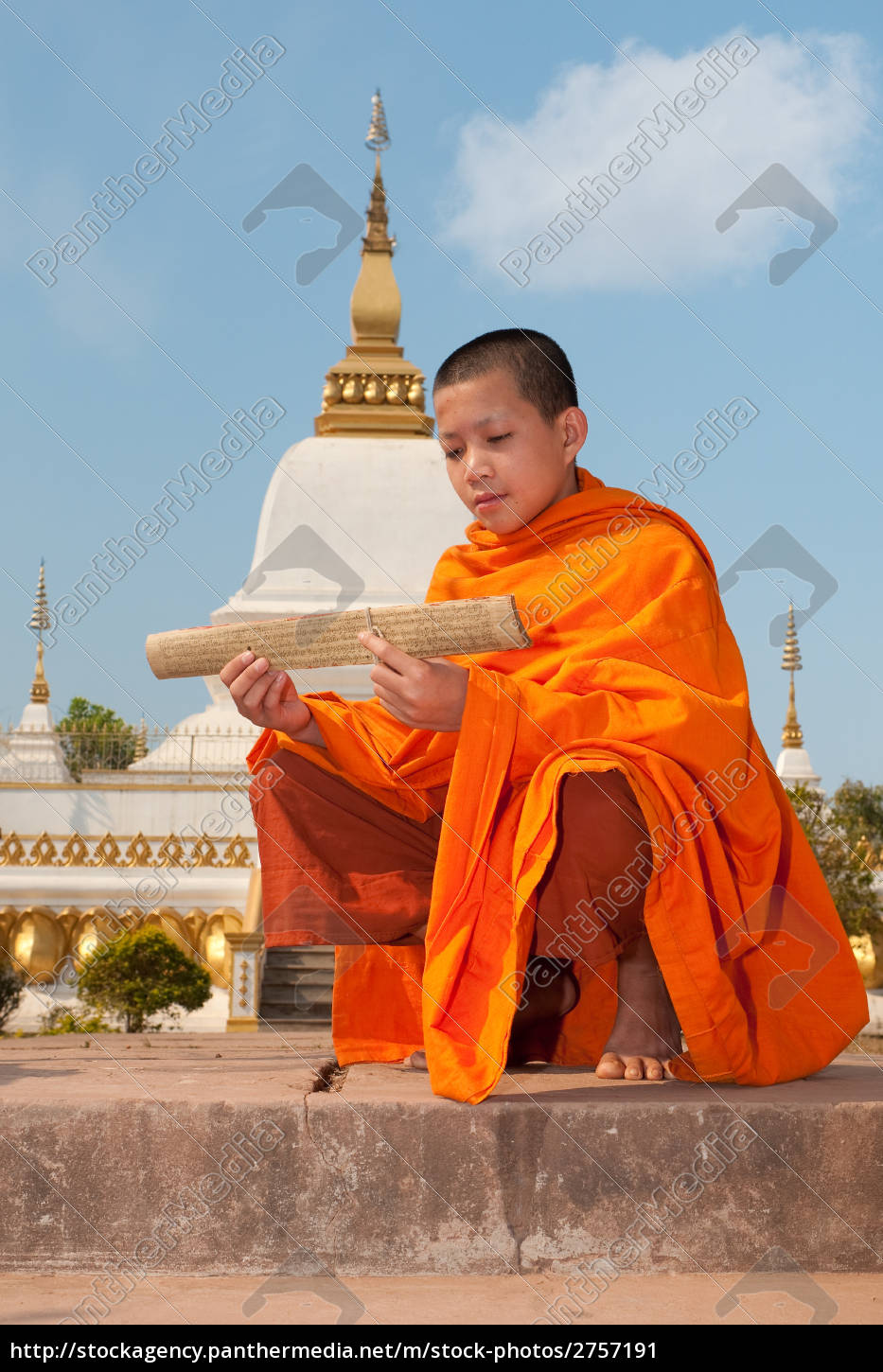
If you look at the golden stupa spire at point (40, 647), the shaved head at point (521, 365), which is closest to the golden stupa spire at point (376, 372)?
the golden stupa spire at point (40, 647)

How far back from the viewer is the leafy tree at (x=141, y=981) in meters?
10.7

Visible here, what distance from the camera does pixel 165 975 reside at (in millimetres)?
10938

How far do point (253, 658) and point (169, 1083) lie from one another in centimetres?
93

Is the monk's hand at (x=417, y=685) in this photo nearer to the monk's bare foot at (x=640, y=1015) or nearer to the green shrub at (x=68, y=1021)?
the monk's bare foot at (x=640, y=1015)

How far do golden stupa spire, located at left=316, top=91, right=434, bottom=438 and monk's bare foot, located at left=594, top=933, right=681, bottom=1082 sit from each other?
17816mm

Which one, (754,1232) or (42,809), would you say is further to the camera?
(42,809)

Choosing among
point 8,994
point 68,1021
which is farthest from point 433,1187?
point 8,994

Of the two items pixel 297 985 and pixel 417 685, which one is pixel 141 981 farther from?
pixel 417 685

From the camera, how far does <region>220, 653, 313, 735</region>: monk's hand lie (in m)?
3.00

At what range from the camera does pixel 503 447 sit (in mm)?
3283

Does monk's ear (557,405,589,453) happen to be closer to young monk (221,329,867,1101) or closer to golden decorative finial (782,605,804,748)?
young monk (221,329,867,1101)
